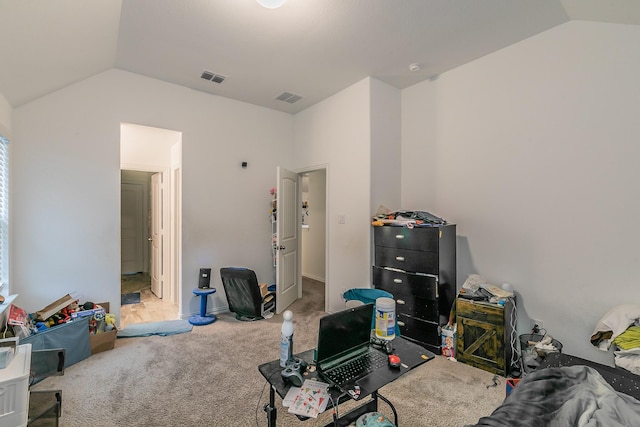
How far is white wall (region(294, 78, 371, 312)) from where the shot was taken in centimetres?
352

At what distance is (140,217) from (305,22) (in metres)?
5.95

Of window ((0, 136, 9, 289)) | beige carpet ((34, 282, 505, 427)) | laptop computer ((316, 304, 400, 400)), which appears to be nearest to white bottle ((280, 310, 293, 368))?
laptop computer ((316, 304, 400, 400))

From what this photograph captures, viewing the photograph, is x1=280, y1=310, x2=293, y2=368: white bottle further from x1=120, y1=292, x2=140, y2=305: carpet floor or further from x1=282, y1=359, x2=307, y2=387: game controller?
x1=120, y1=292, x2=140, y2=305: carpet floor

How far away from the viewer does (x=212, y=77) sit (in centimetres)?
349

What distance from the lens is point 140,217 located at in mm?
6562

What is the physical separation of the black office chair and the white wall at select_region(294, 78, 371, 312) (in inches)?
37.1

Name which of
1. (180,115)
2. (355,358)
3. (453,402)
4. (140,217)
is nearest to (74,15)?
(180,115)

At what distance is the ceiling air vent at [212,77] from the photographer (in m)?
3.39

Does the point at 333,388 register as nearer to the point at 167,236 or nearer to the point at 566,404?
the point at 566,404

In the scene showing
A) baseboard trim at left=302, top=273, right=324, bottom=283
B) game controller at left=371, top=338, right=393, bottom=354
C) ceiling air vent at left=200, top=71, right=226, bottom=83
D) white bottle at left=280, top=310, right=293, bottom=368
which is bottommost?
baseboard trim at left=302, top=273, right=324, bottom=283

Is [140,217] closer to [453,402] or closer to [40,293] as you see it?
[40,293]

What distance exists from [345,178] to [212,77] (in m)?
2.02

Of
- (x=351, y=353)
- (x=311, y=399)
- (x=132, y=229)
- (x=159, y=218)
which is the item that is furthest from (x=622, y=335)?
(x=132, y=229)

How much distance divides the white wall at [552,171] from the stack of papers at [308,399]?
244 cm
